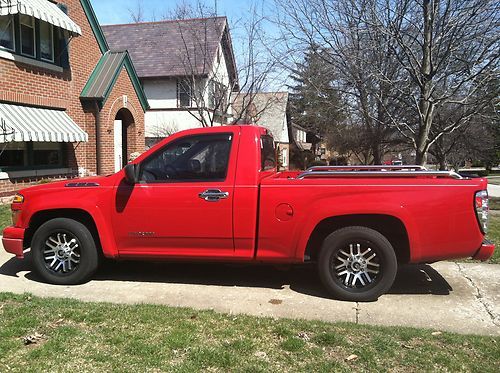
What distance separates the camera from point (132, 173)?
501 centimetres

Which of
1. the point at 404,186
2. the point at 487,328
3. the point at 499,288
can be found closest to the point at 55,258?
the point at 404,186

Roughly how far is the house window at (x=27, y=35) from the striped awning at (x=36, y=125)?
1483mm

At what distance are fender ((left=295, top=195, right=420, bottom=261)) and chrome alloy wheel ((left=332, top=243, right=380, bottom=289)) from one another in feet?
1.21

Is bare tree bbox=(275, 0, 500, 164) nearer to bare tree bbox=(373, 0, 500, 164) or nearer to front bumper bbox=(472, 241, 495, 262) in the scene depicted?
bare tree bbox=(373, 0, 500, 164)

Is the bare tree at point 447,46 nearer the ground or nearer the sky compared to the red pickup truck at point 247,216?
nearer the sky

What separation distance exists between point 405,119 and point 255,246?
8980 mm

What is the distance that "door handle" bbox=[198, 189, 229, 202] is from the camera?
491 centimetres

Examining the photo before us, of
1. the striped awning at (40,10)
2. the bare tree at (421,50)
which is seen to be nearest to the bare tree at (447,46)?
the bare tree at (421,50)

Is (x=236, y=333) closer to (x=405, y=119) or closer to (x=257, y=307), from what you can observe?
(x=257, y=307)

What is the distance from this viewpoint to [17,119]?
36.1 feet

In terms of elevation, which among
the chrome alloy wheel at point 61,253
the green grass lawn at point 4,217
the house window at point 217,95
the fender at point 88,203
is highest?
the house window at point 217,95

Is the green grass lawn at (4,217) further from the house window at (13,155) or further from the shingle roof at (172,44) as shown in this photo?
the shingle roof at (172,44)

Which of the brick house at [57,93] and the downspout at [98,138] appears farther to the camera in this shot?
the downspout at [98,138]

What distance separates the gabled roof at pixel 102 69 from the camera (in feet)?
46.1
